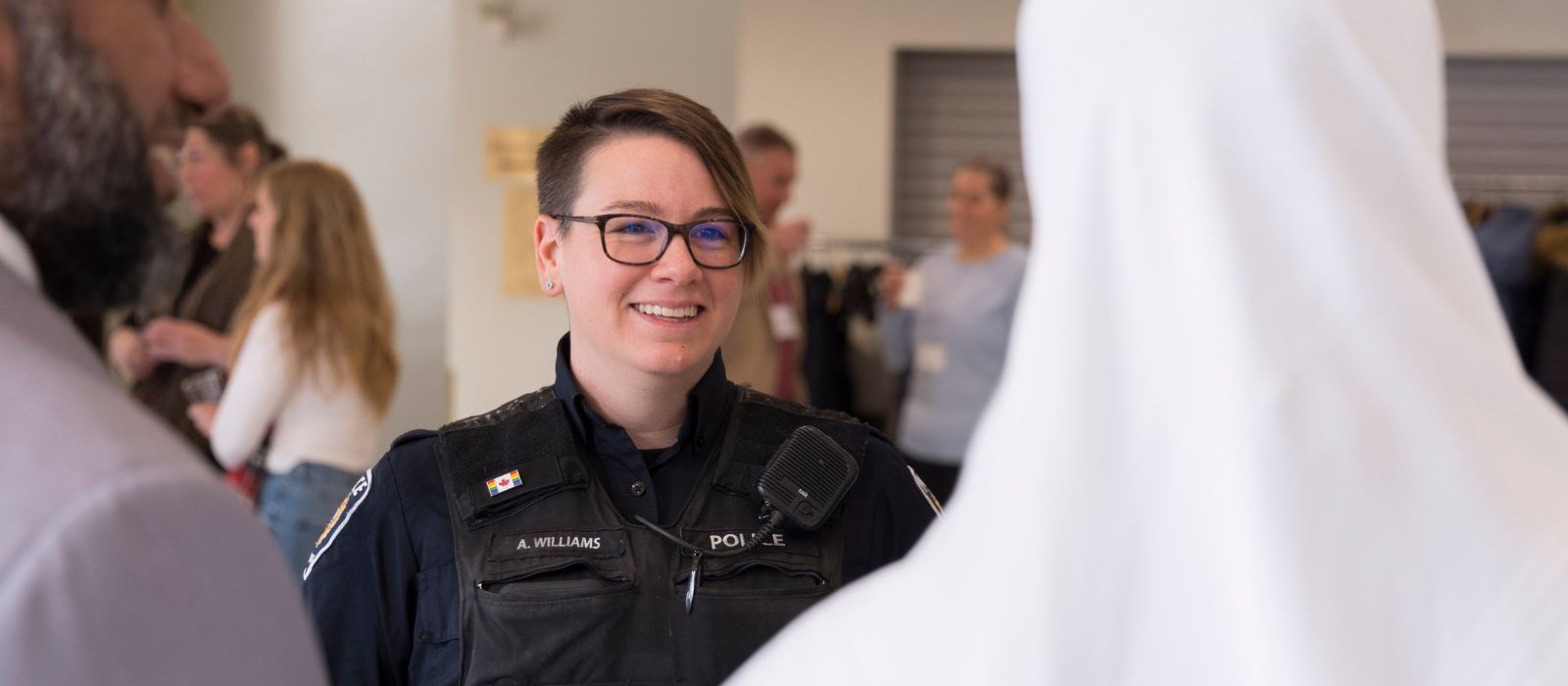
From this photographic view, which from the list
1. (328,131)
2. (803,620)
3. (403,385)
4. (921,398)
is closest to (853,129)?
(921,398)

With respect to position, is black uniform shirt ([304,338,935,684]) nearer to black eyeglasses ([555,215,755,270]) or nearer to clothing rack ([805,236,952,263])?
black eyeglasses ([555,215,755,270])

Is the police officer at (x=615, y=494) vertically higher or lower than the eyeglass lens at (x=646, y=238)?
lower

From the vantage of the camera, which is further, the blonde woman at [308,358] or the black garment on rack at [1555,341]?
the black garment on rack at [1555,341]

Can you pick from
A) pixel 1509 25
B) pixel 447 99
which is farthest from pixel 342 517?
pixel 1509 25

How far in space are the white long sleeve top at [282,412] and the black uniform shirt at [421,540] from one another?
150cm

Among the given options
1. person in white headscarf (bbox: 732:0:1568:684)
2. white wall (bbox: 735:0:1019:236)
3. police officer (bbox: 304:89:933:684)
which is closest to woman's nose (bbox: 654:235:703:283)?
police officer (bbox: 304:89:933:684)

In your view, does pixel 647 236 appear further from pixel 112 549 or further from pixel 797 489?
pixel 112 549

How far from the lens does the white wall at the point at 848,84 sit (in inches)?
307

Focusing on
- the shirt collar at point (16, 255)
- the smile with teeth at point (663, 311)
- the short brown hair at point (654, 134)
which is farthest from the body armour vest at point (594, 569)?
the shirt collar at point (16, 255)

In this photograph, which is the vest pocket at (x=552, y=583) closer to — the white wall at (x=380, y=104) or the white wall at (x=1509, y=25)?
the white wall at (x=380, y=104)

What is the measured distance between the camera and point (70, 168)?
85 centimetres

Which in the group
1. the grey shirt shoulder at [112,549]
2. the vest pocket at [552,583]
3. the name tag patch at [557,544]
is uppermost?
the grey shirt shoulder at [112,549]

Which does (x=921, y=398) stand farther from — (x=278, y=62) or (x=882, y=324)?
(x=278, y=62)

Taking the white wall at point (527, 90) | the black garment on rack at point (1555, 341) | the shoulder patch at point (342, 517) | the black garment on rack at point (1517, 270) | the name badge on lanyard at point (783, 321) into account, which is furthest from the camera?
the black garment on rack at point (1517, 270)
